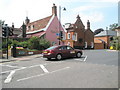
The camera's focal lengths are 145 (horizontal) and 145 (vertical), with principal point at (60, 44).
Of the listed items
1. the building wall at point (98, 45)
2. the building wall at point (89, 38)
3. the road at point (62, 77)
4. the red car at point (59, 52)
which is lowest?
the road at point (62, 77)

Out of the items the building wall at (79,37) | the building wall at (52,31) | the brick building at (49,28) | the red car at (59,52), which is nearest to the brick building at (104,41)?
the building wall at (79,37)

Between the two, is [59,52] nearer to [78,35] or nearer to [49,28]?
[49,28]

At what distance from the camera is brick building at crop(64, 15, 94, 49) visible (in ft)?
134

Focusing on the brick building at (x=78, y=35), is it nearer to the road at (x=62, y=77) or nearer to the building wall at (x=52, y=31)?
the building wall at (x=52, y=31)

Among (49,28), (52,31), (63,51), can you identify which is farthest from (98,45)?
(63,51)

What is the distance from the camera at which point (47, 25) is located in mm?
35750

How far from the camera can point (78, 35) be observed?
138 feet

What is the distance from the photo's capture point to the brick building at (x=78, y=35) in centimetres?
4094

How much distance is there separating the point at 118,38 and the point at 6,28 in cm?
2713

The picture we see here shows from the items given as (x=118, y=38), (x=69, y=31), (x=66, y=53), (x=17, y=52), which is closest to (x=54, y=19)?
(x=69, y=31)

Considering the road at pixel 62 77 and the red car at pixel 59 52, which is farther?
the red car at pixel 59 52

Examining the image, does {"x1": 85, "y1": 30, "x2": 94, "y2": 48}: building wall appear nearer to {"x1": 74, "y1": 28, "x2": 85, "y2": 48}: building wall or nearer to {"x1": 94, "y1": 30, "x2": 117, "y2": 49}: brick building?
{"x1": 74, "y1": 28, "x2": 85, "y2": 48}: building wall

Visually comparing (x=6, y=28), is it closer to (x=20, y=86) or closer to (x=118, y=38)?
(x=20, y=86)

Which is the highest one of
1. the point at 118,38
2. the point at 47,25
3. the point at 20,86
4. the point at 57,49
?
the point at 47,25
